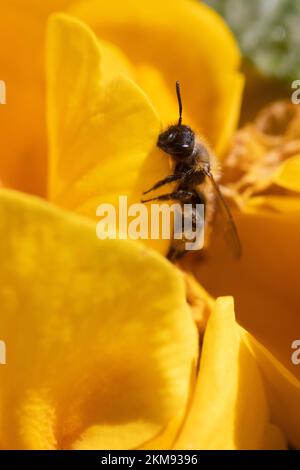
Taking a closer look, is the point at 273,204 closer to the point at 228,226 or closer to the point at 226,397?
the point at 228,226

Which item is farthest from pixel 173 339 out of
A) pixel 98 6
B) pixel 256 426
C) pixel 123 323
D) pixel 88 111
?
pixel 98 6

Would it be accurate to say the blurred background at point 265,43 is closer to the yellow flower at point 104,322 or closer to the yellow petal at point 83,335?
the yellow flower at point 104,322

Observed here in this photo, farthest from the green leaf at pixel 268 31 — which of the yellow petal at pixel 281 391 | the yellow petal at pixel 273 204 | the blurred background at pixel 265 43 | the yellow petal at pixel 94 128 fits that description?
the yellow petal at pixel 281 391

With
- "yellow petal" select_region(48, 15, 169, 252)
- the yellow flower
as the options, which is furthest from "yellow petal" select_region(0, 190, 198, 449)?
"yellow petal" select_region(48, 15, 169, 252)

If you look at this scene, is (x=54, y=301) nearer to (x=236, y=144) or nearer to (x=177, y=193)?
(x=177, y=193)

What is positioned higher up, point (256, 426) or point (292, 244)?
point (292, 244)

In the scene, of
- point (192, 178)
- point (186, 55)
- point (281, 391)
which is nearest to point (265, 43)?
point (186, 55)
